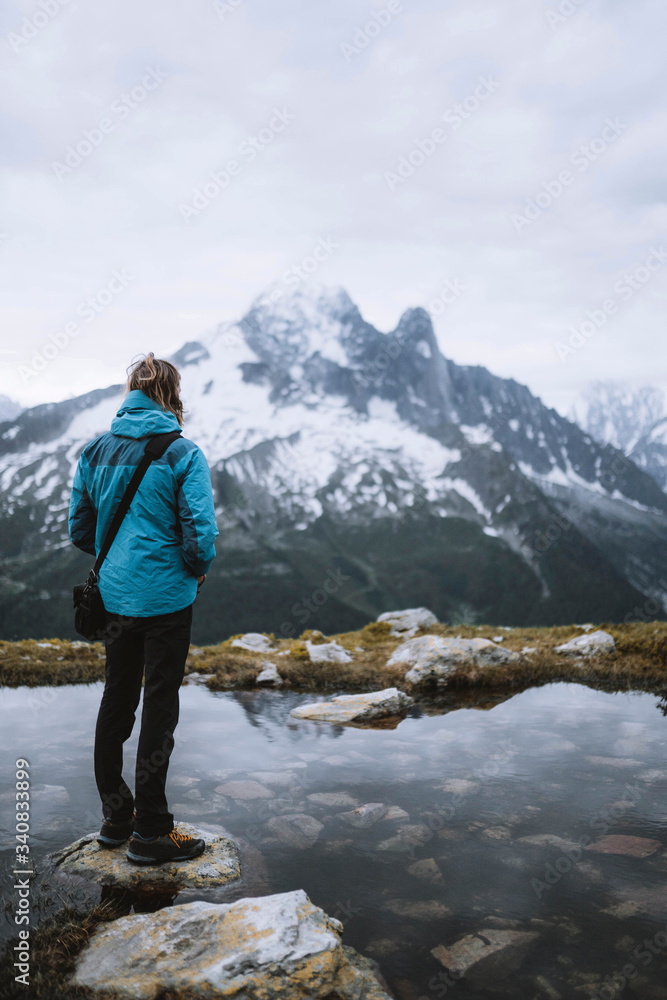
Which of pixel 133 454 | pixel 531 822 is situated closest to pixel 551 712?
pixel 531 822

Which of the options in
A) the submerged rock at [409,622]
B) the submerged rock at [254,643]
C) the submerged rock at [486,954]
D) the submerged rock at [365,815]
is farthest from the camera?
the submerged rock at [409,622]

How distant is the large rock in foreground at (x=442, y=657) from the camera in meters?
10.8

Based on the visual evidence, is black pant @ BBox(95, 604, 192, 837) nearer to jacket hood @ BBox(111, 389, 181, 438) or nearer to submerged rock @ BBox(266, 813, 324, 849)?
submerged rock @ BBox(266, 813, 324, 849)

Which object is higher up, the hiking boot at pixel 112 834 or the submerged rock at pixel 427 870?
the hiking boot at pixel 112 834

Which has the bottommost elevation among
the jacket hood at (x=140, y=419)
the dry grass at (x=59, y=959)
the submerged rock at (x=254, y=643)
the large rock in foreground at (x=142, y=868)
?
the submerged rock at (x=254, y=643)

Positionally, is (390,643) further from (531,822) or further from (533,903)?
(533,903)

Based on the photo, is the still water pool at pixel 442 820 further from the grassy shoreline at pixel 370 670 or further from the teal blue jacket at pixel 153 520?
the teal blue jacket at pixel 153 520

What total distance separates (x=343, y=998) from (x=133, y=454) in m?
3.74

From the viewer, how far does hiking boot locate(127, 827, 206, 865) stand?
4.73m

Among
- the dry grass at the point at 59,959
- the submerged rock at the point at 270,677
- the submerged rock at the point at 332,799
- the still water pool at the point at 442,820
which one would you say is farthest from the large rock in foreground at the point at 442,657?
the dry grass at the point at 59,959

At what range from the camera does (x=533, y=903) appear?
436 cm

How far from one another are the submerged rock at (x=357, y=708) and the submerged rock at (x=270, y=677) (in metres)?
1.66

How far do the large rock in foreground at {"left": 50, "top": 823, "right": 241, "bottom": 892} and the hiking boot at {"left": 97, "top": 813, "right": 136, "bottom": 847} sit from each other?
0.04 m

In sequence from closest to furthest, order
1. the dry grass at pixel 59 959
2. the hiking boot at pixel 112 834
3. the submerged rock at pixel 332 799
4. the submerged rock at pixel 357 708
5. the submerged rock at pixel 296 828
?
the dry grass at pixel 59 959, the hiking boot at pixel 112 834, the submerged rock at pixel 296 828, the submerged rock at pixel 332 799, the submerged rock at pixel 357 708
